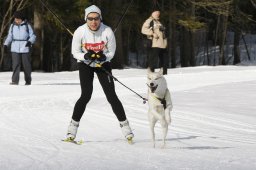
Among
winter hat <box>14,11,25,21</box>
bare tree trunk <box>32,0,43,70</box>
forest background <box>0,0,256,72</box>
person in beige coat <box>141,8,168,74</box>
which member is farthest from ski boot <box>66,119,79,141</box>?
bare tree trunk <box>32,0,43,70</box>

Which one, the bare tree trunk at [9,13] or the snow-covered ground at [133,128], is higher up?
the bare tree trunk at [9,13]

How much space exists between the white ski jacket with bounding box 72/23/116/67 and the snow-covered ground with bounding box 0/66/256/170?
112cm

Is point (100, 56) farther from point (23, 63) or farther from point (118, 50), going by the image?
point (118, 50)

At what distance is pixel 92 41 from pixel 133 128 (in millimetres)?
2259

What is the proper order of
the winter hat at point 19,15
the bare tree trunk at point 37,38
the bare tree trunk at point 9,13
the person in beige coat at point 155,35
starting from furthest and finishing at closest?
the bare tree trunk at point 37,38
the bare tree trunk at point 9,13
the person in beige coat at point 155,35
the winter hat at point 19,15

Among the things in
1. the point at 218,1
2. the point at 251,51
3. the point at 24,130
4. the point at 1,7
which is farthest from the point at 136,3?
the point at 24,130

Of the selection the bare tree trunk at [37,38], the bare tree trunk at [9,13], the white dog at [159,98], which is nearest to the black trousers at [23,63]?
the white dog at [159,98]

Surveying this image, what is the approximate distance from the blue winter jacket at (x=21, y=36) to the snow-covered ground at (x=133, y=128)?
3.26ft

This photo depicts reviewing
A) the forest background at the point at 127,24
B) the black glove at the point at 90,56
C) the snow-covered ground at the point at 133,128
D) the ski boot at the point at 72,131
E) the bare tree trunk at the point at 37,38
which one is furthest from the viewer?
the forest background at the point at 127,24

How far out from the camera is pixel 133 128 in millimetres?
9594

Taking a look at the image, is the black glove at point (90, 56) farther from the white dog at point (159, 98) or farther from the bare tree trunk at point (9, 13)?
the bare tree trunk at point (9, 13)

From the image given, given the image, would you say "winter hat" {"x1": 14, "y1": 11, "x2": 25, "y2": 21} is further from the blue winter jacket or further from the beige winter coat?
the beige winter coat

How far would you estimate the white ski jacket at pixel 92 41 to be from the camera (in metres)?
7.70

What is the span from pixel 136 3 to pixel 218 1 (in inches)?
157
